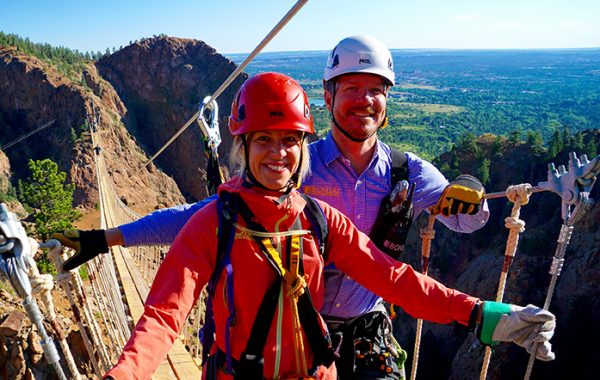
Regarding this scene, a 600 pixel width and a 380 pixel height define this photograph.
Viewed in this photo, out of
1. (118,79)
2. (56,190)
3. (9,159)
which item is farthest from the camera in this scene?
(118,79)

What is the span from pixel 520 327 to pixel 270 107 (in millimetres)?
1236

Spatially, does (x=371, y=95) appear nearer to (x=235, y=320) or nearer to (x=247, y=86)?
(x=247, y=86)

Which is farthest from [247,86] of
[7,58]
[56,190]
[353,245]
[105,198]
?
[7,58]

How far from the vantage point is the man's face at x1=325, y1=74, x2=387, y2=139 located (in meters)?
2.37

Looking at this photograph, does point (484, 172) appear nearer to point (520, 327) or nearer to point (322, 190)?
point (322, 190)

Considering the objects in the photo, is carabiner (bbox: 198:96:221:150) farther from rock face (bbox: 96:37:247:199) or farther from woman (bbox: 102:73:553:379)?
rock face (bbox: 96:37:247:199)

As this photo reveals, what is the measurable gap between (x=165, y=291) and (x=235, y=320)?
289mm

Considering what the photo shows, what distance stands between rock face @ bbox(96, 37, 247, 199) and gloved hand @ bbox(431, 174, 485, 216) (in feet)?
129

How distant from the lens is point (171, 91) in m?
44.7

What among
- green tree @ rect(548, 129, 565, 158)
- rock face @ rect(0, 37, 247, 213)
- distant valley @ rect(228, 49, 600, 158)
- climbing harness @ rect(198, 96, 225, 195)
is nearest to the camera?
climbing harness @ rect(198, 96, 225, 195)

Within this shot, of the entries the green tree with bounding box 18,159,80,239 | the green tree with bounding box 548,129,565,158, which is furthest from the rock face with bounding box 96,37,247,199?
the green tree with bounding box 548,129,565,158

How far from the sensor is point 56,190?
1869cm

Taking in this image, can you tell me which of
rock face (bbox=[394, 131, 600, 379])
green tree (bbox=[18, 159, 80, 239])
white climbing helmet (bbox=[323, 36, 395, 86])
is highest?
white climbing helmet (bbox=[323, 36, 395, 86])

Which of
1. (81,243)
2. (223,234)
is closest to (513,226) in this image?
(223,234)
